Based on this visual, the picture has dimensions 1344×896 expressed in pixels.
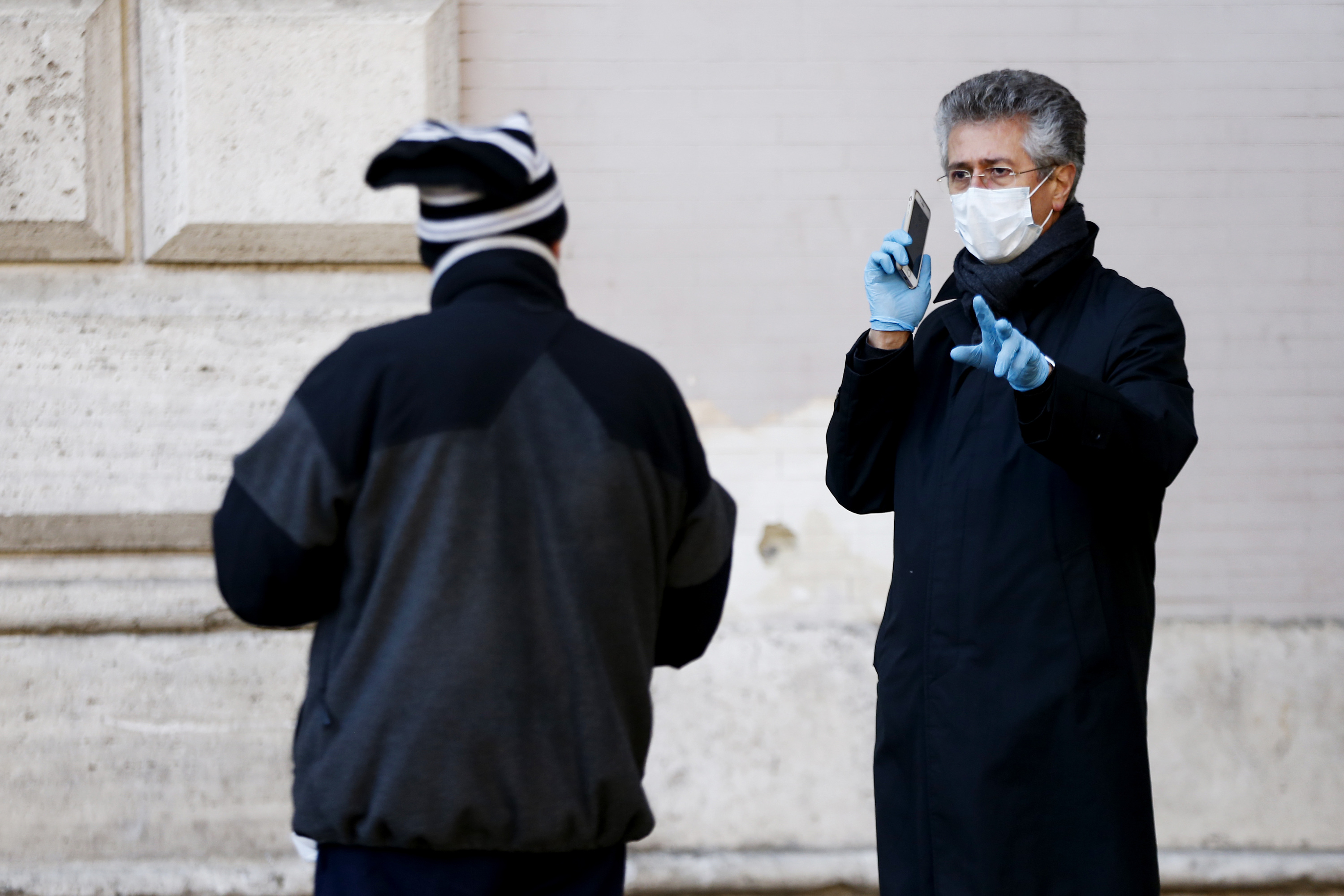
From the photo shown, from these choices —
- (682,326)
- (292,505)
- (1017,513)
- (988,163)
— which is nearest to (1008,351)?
(1017,513)

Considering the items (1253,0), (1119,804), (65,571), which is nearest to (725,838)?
(1119,804)

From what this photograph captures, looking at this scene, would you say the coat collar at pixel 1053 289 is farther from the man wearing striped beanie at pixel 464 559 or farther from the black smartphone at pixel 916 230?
the man wearing striped beanie at pixel 464 559

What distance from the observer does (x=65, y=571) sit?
3539 millimetres

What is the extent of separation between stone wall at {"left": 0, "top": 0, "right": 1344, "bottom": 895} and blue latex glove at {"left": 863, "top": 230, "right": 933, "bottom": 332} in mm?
1392

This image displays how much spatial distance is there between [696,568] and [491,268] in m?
0.50

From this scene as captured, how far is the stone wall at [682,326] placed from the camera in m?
3.51

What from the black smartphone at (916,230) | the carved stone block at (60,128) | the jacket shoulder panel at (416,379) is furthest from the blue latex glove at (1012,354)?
the carved stone block at (60,128)

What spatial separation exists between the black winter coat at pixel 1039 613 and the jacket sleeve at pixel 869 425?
17 mm

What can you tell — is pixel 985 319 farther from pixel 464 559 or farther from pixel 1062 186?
pixel 464 559

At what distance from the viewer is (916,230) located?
7.69 ft

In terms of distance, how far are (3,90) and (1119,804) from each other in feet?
11.3

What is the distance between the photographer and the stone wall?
11.5ft

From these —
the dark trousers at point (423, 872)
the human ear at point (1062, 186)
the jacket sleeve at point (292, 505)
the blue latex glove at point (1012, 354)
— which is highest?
the human ear at point (1062, 186)

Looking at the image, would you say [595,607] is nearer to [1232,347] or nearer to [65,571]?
[65,571]
